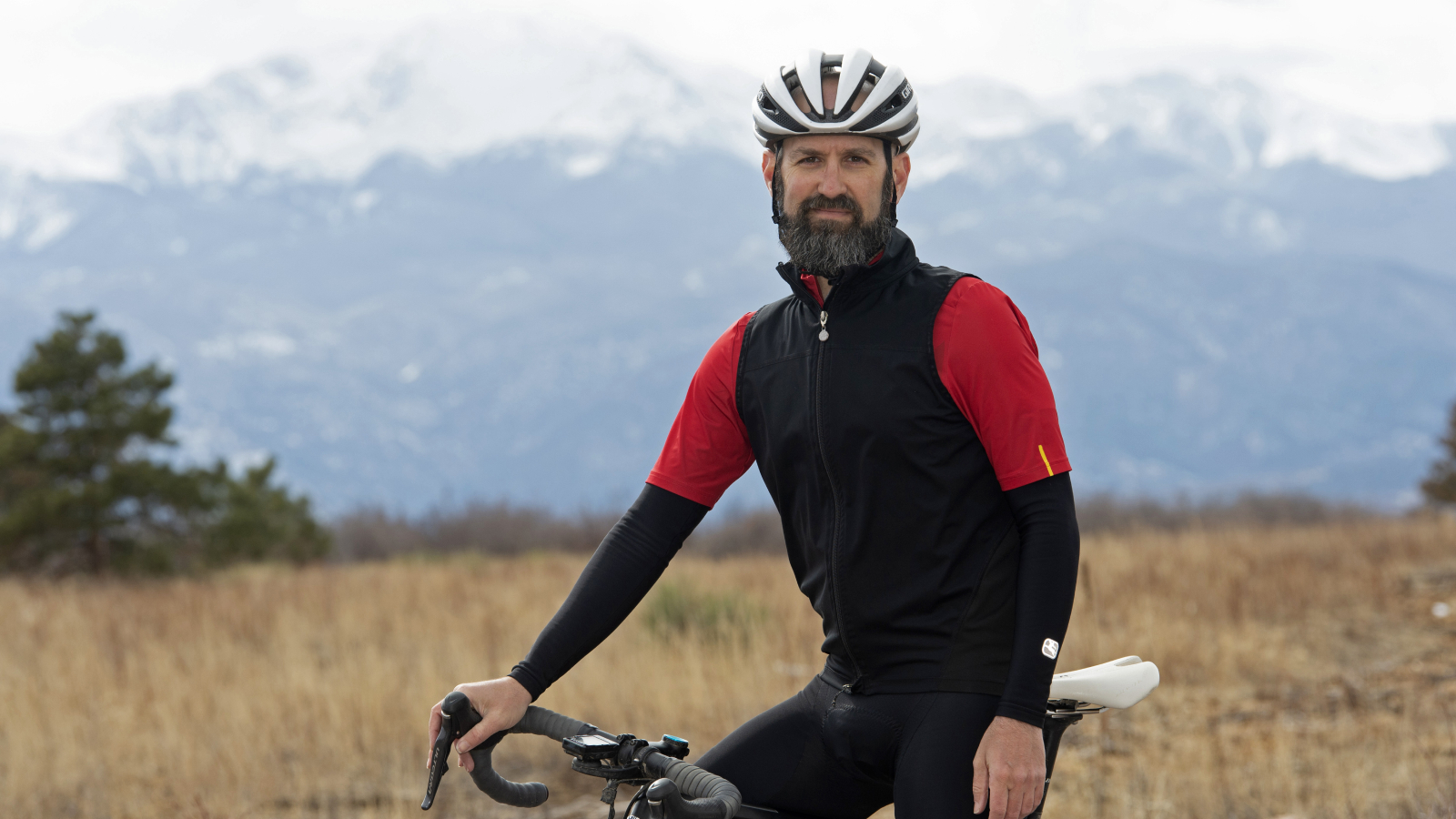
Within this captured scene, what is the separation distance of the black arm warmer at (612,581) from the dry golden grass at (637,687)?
2974 mm

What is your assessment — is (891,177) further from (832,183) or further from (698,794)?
(698,794)

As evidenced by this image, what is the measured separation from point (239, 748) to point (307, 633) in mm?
4083

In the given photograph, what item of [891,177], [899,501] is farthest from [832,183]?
[899,501]

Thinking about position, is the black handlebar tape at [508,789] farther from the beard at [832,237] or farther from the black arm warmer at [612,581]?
the beard at [832,237]

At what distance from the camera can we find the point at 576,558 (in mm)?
17891

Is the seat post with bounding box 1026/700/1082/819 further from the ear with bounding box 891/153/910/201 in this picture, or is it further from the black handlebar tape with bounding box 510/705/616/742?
the ear with bounding box 891/153/910/201

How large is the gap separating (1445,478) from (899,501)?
2474 centimetres

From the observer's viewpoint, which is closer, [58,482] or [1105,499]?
[58,482]

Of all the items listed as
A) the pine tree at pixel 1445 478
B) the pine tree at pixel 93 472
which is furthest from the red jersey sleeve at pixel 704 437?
the pine tree at pixel 1445 478

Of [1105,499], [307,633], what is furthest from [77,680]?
[1105,499]

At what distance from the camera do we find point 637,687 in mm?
7188

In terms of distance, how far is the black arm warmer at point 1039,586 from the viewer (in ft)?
6.82

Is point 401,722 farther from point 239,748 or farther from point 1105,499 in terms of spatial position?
point 1105,499

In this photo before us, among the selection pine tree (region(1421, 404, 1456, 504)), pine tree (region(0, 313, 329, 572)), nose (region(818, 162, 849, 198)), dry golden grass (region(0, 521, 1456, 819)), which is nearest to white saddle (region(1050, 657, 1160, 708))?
nose (region(818, 162, 849, 198))
